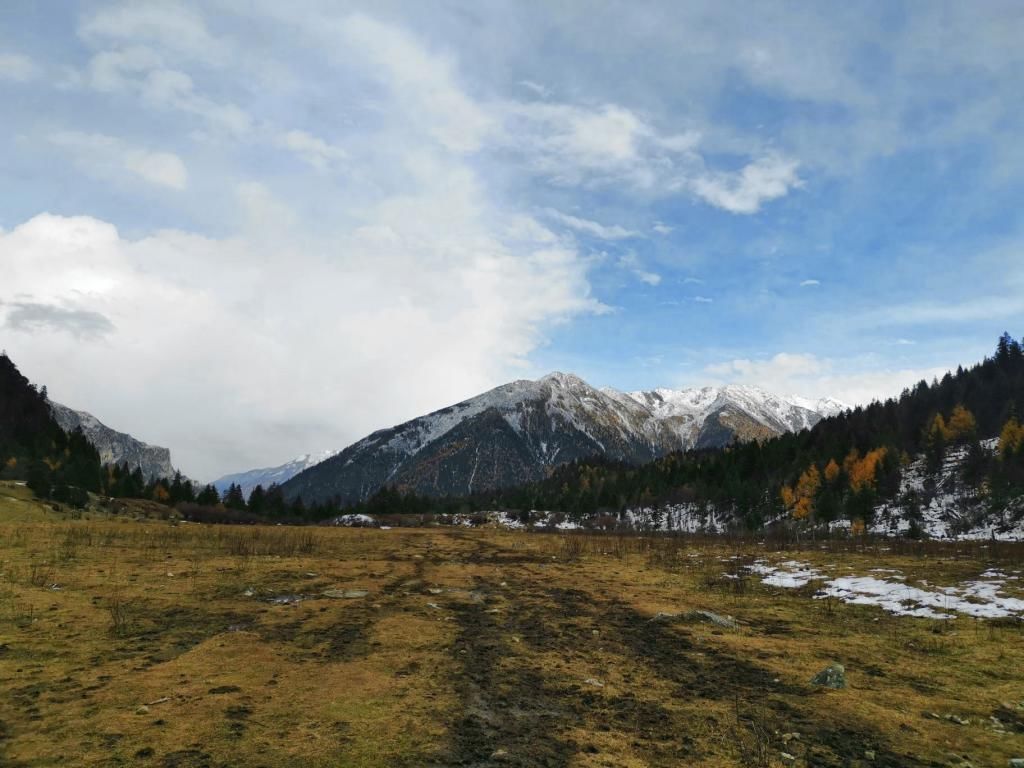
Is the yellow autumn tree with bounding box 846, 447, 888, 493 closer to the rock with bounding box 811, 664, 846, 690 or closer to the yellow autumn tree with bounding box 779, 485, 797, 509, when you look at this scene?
the yellow autumn tree with bounding box 779, 485, 797, 509

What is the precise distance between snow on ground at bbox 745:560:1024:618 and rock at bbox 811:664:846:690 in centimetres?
1062

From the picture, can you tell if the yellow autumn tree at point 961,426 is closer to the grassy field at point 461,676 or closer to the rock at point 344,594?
the grassy field at point 461,676

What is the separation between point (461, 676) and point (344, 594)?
10147 mm

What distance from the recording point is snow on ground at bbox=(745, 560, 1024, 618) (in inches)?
771

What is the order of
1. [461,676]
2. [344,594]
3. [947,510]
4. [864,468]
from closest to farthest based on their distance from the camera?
1. [461,676]
2. [344,594]
3. [947,510]
4. [864,468]

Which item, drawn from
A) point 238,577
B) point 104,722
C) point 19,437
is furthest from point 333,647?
point 19,437

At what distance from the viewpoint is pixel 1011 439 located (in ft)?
290

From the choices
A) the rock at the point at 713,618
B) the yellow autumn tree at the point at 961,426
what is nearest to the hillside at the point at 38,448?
the rock at the point at 713,618

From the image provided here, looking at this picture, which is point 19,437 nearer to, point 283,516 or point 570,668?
point 283,516

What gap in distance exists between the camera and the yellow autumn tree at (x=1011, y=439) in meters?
85.1

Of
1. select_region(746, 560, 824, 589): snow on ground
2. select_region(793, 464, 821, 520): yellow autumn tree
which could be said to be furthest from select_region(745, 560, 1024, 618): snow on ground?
select_region(793, 464, 821, 520): yellow autumn tree

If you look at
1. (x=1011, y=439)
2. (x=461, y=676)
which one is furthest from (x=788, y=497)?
(x=461, y=676)

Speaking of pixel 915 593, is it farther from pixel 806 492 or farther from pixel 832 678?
pixel 806 492

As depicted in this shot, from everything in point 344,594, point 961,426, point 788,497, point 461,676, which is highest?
point 961,426
